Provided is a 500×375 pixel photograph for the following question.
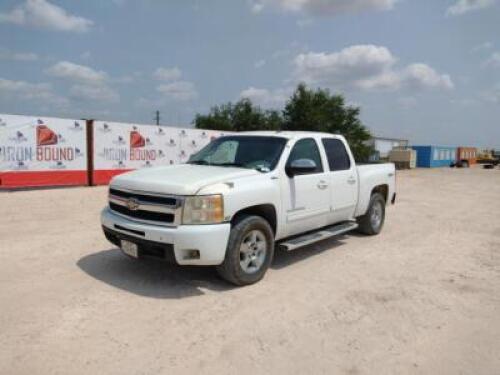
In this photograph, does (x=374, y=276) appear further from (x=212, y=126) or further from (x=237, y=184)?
(x=212, y=126)

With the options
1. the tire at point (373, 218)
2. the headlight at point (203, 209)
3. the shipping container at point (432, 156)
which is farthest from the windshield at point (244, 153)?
the shipping container at point (432, 156)

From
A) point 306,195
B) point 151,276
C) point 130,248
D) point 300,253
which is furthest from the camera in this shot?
point 300,253

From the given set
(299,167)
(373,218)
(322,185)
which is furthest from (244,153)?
(373,218)

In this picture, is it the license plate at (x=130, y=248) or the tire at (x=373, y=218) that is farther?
the tire at (x=373, y=218)

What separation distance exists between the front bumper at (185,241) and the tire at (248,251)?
0.13 metres

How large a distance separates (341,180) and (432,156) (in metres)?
45.8

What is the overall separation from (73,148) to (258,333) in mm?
13392

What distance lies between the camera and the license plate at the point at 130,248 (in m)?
4.92

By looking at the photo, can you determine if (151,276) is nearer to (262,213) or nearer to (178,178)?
(178,178)

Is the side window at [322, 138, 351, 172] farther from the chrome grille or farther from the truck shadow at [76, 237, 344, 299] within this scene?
the chrome grille

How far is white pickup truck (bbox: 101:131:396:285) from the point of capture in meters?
4.65

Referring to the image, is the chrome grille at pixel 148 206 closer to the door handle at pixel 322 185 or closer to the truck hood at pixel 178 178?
the truck hood at pixel 178 178

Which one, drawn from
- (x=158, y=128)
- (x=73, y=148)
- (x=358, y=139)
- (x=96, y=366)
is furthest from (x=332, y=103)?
(x=96, y=366)

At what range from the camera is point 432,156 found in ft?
158
